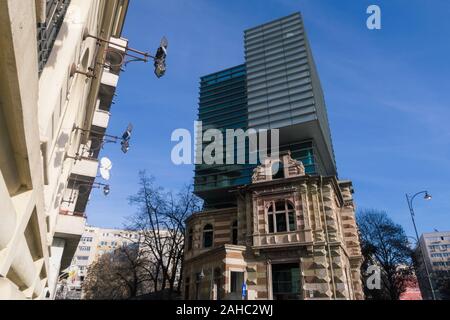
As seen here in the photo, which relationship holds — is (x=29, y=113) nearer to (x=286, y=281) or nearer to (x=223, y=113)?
(x=286, y=281)

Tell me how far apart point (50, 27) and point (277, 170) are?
2056 cm

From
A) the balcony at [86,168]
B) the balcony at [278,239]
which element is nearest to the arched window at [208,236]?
the balcony at [278,239]

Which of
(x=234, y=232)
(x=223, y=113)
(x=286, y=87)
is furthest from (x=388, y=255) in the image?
(x=223, y=113)

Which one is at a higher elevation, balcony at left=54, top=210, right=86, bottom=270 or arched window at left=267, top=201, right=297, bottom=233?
arched window at left=267, top=201, right=297, bottom=233

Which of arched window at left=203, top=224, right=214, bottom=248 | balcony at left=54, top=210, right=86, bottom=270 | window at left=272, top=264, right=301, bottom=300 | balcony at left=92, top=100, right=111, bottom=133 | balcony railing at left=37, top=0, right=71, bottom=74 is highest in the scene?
balcony at left=92, top=100, right=111, bottom=133

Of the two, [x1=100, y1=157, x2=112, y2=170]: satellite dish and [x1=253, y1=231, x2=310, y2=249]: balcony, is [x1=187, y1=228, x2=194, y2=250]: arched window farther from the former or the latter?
[x1=100, y1=157, x2=112, y2=170]: satellite dish

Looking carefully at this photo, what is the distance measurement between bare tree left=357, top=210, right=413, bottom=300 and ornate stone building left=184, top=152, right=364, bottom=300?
63.0ft

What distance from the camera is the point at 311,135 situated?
5703cm

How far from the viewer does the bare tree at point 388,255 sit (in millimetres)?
39812

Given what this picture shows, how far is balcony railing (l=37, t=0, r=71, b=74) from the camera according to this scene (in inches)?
163

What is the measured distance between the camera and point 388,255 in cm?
4053

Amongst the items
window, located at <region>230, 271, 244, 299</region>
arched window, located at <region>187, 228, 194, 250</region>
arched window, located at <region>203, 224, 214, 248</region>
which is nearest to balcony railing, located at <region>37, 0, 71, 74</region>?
window, located at <region>230, 271, 244, 299</region>

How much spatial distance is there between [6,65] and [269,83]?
64686 mm
